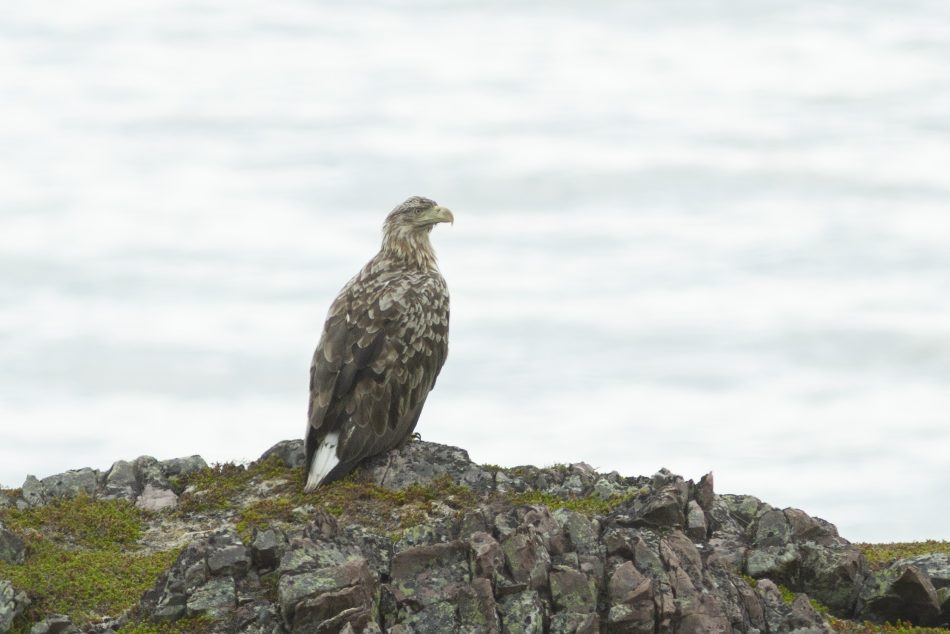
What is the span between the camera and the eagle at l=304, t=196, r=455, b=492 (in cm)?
2179

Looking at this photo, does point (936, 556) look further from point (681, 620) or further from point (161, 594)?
point (161, 594)

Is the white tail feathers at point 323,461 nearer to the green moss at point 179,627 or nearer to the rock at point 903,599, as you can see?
the green moss at point 179,627

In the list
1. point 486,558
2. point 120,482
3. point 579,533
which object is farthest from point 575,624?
point 120,482

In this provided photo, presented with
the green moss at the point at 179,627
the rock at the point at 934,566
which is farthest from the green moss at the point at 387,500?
the rock at the point at 934,566

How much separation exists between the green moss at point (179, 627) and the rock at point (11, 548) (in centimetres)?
360

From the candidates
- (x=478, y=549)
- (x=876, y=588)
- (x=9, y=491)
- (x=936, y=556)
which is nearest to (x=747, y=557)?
(x=876, y=588)

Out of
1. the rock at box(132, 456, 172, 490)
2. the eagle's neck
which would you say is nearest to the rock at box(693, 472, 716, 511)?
the eagle's neck

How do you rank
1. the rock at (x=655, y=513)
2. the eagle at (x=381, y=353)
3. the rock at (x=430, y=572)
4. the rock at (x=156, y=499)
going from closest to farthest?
the rock at (x=430, y=572), the rock at (x=655, y=513), the eagle at (x=381, y=353), the rock at (x=156, y=499)

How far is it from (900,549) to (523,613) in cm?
1068

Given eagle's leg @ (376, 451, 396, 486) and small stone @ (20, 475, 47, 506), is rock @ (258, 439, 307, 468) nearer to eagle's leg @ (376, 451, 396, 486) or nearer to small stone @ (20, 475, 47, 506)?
eagle's leg @ (376, 451, 396, 486)

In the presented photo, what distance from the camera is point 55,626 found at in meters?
16.1

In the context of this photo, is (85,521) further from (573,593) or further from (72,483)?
(573,593)

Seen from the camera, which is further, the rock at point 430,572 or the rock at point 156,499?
the rock at point 156,499

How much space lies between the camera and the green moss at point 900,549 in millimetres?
21438
